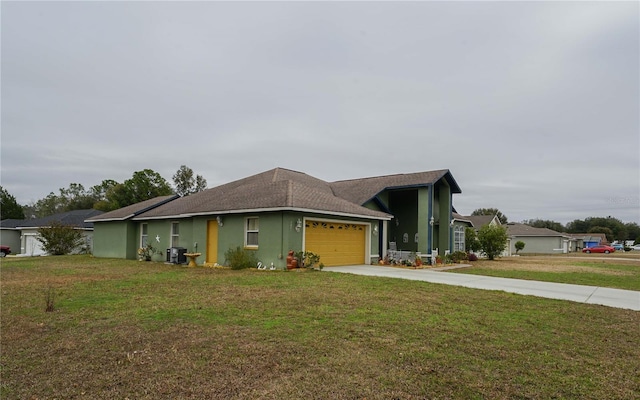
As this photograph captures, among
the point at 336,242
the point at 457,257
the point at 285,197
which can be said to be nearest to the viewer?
the point at 285,197

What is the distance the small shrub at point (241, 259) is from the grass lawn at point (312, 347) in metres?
6.68

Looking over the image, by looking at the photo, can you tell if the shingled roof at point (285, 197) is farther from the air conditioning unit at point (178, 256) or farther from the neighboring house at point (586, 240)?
the neighboring house at point (586, 240)

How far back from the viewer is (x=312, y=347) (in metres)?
4.99

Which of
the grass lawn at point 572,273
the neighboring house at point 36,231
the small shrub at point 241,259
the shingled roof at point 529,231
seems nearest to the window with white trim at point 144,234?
the small shrub at point 241,259

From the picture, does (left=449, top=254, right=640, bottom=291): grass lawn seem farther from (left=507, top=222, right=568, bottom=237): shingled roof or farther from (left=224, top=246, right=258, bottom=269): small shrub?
(left=507, top=222, right=568, bottom=237): shingled roof

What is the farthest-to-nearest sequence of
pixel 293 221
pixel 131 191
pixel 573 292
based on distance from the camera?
pixel 131 191, pixel 293 221, pixel 573 292

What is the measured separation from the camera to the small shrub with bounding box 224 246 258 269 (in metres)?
15.6

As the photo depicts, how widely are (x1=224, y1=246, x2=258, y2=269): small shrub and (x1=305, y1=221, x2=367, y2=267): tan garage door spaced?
2.35 meters

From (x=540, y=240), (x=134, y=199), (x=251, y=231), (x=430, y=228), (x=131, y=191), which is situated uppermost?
(x=131, y=191)

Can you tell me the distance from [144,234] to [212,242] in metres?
7.92

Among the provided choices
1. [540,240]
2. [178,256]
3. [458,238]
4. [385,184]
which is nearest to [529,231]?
[540,240]

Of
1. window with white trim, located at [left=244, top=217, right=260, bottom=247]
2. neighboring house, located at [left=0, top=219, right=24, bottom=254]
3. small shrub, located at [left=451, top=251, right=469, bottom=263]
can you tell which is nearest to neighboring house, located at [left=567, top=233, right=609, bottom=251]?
small shrub, located at [left=451, top=251, right=469, bottom=263]

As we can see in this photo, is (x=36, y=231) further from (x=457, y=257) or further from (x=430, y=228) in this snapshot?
(x=457, y=257)

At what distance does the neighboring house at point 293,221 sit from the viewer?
15.6m
